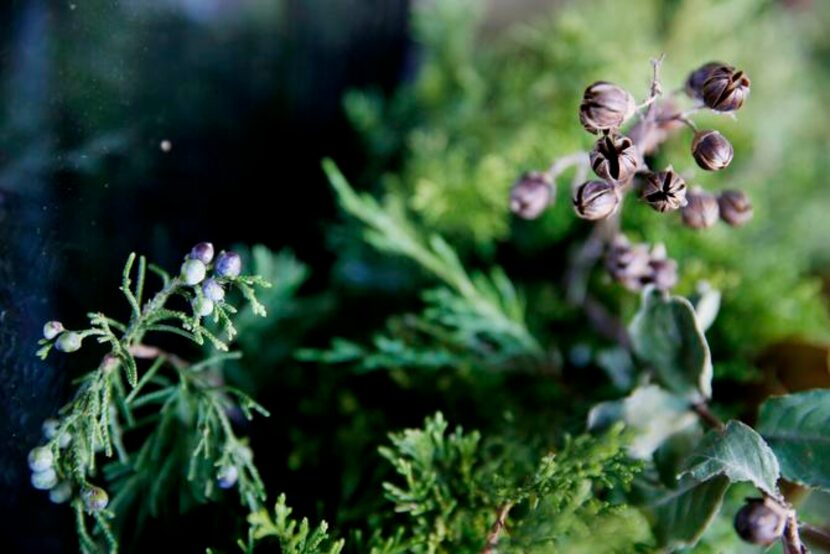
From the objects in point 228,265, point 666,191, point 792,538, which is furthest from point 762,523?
point 228,265

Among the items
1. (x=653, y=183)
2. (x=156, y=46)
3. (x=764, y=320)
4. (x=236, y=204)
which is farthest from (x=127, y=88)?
(x=764, y=320)

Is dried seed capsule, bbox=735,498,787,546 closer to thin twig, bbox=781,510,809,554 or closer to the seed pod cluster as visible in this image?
thin twig, bbox=781,510,809,554

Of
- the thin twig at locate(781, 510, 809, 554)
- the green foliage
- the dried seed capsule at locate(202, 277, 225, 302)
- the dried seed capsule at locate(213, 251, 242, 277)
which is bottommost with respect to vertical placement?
the green foliage

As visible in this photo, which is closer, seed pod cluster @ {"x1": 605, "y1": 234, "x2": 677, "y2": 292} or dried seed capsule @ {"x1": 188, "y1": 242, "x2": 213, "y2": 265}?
dried seed capsule @ {"x1": 188, "y1": 242, "x2": 213, "y2": 265}

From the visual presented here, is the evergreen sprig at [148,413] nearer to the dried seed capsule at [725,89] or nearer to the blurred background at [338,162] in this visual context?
the blurred background at [338,162]

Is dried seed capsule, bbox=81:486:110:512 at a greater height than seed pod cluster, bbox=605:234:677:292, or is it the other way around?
seed pod cluster, bbox=605:234:677:292

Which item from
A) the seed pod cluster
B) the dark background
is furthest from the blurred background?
the seed pod cluster
